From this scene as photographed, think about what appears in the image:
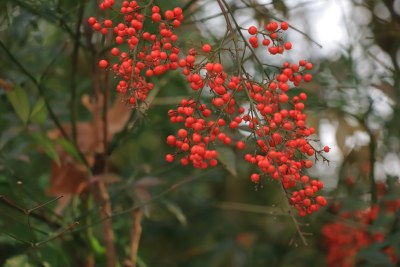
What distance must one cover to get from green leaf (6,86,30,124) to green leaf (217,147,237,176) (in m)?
0.46

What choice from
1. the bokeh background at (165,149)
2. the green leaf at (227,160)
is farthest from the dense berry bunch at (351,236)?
the green leaf at (227,160)

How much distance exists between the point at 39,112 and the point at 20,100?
66 mm

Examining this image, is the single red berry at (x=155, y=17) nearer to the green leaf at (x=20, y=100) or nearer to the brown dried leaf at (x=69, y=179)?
the green leaf at (x=20, y=100)

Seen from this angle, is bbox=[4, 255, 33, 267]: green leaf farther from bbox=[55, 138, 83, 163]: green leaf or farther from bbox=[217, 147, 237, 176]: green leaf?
bbox=[217, 147, 237, 176]: green leaf

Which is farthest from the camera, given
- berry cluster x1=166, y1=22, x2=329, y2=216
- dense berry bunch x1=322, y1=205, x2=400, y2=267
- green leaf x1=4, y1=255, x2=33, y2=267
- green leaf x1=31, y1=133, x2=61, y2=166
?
dense berry bunch x1=322, y1=205, x2=400, y2=267

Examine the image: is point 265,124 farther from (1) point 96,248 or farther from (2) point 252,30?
(1) point 96,248

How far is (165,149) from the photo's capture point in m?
2.30

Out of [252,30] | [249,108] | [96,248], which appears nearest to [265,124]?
[249,108]

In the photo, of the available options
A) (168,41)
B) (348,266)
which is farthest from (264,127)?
(348,266)

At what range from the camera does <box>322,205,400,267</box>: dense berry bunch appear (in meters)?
1.75

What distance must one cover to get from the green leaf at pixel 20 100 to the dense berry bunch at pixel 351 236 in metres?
0.94

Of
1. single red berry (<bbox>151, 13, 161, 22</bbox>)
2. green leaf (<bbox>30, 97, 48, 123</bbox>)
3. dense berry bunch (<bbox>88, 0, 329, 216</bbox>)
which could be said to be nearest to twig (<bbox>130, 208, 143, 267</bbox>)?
green leaf (<bbox>30, 97, 48, 123</bbox>)

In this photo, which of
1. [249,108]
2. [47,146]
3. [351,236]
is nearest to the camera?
[249,108]

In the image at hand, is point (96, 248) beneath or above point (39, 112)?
beneath
